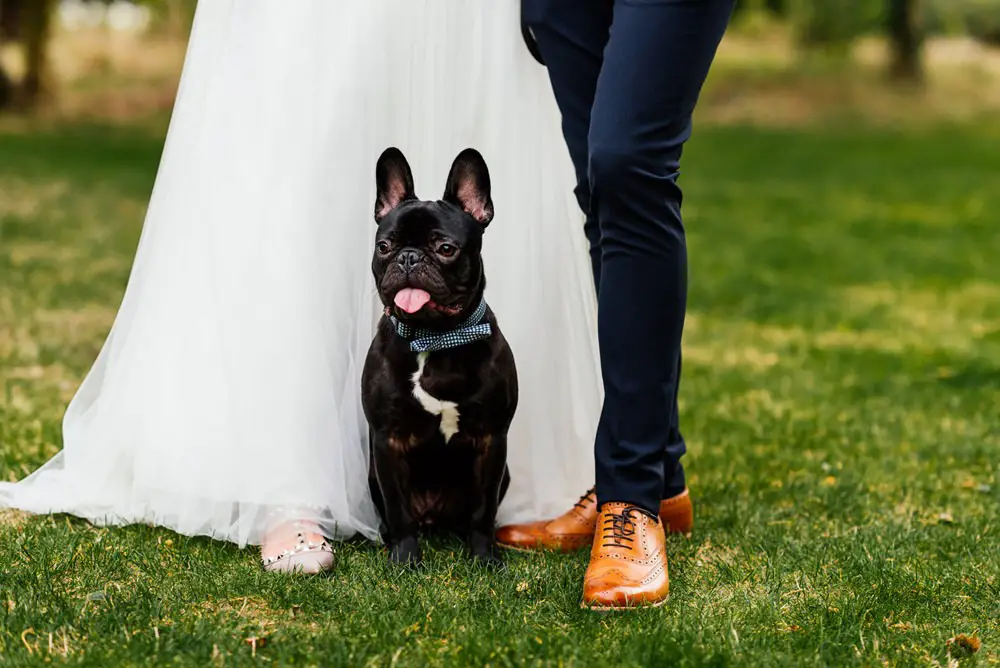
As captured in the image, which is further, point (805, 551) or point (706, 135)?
point (706, 135)

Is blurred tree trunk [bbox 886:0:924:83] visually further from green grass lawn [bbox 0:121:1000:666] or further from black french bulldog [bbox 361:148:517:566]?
black french bulldog [bbox 361:148:517:566]

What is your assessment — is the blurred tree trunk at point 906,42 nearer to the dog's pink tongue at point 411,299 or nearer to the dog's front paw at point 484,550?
the dog's front paw at point 484,550

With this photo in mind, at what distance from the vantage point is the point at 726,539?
3562 mm

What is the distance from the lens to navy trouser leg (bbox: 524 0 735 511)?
2852 millimetres

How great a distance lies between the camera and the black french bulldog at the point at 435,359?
9.98 ft

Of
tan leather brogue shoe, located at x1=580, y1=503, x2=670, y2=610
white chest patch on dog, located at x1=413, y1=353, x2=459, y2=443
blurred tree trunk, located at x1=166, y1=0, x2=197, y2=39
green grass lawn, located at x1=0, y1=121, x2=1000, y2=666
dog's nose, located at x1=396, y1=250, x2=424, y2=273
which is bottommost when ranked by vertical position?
green grass lawn, located at x1=0, y1=121, x2=1000, y2=666

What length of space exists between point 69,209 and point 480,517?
9.86 metres

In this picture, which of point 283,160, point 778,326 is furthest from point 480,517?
point 778,326

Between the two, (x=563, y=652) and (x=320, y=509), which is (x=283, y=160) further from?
(x=563, y=652)

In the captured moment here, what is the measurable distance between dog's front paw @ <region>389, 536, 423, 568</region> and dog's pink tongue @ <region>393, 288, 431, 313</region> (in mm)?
641

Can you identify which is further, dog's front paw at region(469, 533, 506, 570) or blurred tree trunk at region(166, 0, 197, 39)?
blurred tree trunk at region(166, 0, 197, 39)

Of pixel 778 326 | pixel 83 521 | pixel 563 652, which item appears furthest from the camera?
pixel 778 326

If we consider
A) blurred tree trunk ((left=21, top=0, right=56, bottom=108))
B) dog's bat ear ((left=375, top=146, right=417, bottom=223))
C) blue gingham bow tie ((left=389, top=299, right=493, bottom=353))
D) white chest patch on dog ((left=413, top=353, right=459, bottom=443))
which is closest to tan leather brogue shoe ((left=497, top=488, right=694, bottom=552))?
white chest patch on dog ((left=413, top=353, right=459, bottom=443))

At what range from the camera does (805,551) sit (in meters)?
3.41
